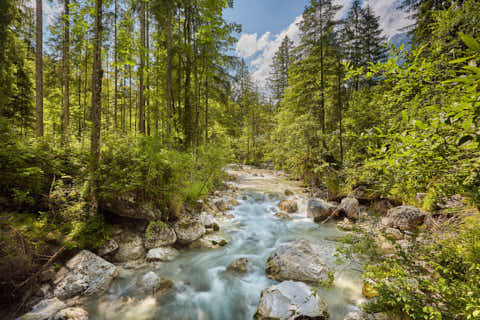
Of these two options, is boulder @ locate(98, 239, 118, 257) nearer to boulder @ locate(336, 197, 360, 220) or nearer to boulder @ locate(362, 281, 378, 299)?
boulder @ locate(362, 281, 378, 299)

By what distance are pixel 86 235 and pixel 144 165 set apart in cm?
215

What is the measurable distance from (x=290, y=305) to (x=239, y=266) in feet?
7.05

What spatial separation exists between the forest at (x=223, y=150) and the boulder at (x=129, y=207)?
0.10 ft

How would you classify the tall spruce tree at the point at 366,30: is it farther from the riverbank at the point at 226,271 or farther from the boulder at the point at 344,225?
the riverbank at the point at 226,271

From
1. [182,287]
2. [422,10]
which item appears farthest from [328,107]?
[182,287]

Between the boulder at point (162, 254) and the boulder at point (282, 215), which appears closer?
the boulder at point (162, 254)

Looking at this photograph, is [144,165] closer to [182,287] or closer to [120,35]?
[182,287]

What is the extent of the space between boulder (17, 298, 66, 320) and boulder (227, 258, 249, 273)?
3596 mm

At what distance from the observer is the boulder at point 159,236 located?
18.5 feet

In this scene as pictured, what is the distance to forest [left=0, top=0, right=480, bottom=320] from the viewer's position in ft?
6.77

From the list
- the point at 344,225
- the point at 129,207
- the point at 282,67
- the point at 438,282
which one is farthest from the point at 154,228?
the point at 282,67

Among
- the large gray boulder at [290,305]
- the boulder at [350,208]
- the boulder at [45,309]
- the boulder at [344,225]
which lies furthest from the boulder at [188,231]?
the boulder at [350,208]

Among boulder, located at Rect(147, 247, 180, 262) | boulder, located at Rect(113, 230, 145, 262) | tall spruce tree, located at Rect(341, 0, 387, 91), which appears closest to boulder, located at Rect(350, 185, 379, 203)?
boulder, located at Rect(147, 247, 180, 262)

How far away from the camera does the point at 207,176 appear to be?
26.2 ft
